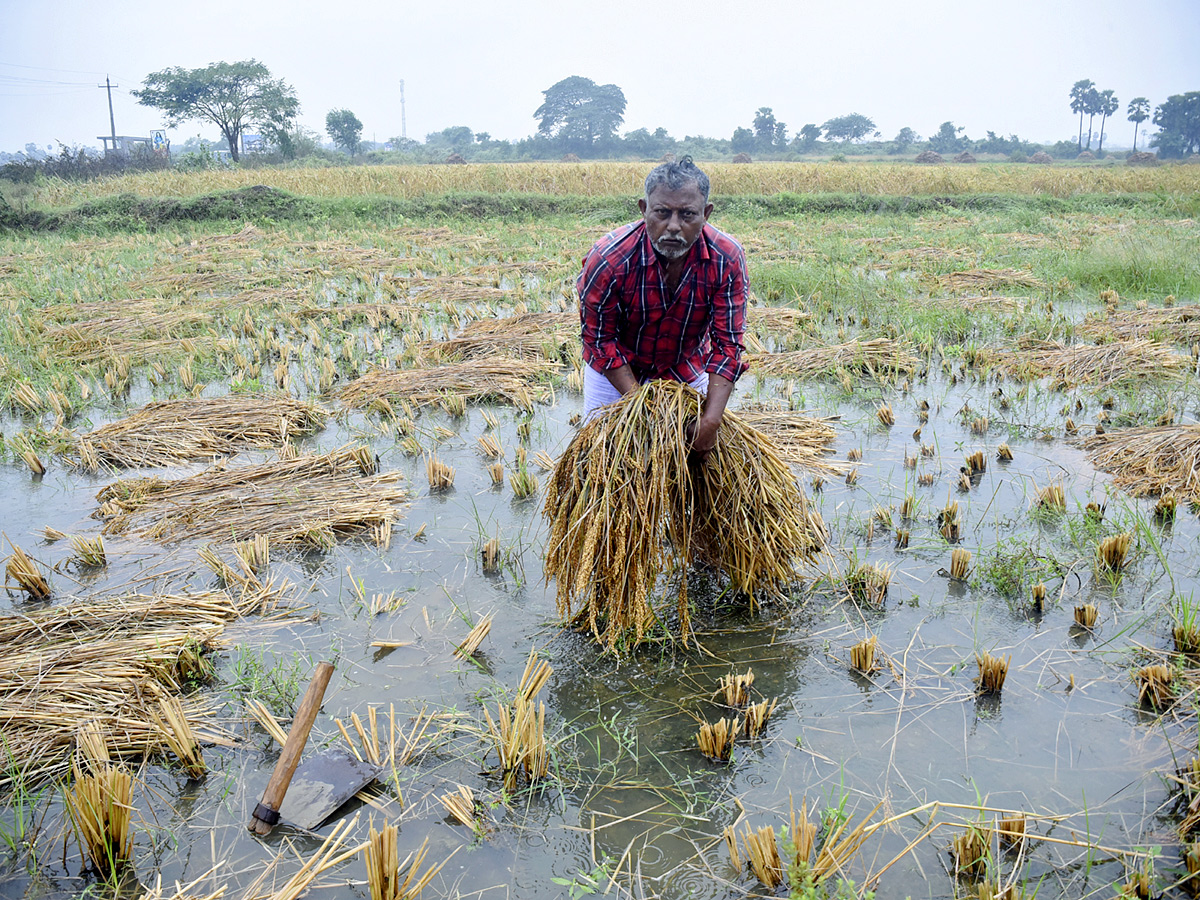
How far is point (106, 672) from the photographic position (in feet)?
9.15

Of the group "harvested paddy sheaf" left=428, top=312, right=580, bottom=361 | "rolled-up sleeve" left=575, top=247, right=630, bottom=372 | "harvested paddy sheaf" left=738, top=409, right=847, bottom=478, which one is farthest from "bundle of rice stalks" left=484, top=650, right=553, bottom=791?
"harvested paddy sheaf" left=428, top=312, right=580, bottom=361

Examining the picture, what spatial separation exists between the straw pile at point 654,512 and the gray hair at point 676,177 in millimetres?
698

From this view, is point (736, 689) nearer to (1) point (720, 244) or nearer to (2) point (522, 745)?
(2) point (522, 745)

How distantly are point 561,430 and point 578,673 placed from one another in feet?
9.39

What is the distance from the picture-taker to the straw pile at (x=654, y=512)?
2.85 m

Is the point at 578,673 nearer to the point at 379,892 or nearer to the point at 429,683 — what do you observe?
the point at 429,683

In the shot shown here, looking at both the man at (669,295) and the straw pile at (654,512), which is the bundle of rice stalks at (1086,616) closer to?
the straw pile at (654,512)

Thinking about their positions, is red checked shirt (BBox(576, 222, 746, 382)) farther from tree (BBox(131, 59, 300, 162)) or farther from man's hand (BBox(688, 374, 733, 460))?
tree (BBox(131, 59, 300, 162))

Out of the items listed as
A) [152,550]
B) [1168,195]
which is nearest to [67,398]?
[152,550]

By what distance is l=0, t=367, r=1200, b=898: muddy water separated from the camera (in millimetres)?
2135

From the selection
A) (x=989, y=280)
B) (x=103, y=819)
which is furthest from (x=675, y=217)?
(x=989, y=280)

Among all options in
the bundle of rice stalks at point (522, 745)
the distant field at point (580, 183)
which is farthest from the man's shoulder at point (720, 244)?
the distant field at point (580, 183)

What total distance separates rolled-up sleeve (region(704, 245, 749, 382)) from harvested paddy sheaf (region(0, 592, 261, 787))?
2.16 meters

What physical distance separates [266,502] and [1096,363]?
594 centimetres
